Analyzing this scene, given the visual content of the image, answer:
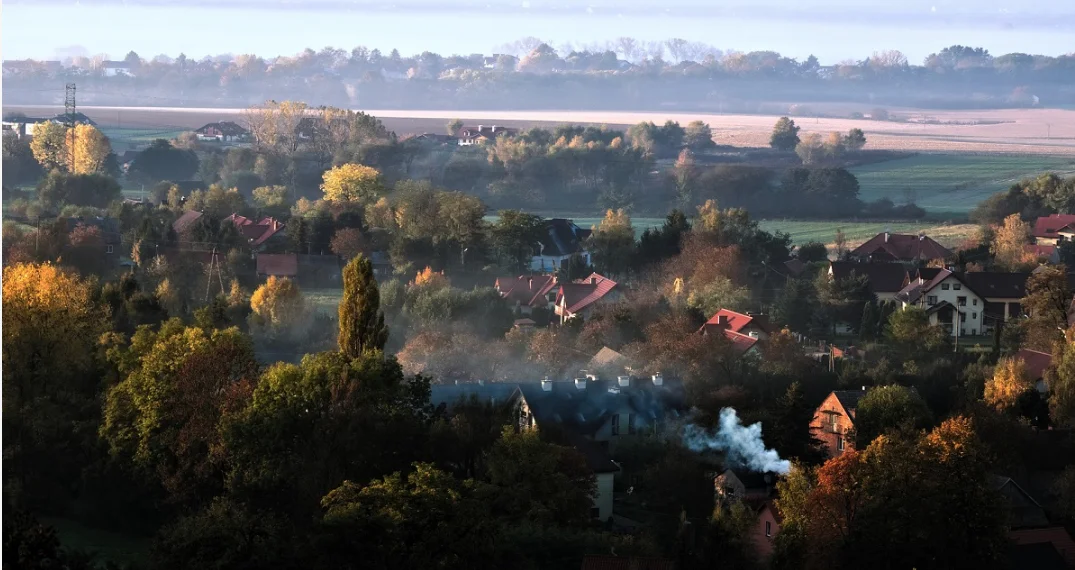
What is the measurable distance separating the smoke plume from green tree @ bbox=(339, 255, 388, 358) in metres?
3.46

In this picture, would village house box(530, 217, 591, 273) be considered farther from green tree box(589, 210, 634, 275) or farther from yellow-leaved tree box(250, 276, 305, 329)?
yellow-leaved tree box(250, 276, 305, 329)

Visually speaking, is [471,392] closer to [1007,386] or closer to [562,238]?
[1007,386]

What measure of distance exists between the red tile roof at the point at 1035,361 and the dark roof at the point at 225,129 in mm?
43885

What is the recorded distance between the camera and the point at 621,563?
10828mm

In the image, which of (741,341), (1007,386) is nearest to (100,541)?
(1007,386)

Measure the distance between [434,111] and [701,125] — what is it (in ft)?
74.3

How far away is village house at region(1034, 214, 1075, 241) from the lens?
3438cm

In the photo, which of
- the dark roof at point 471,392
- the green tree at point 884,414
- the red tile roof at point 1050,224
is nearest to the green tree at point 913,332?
the green tree at point 884,414

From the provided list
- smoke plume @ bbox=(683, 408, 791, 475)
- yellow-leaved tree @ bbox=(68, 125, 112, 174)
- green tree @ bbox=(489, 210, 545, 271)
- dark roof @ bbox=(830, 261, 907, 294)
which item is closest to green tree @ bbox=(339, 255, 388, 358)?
smoke plume @ bbox=(683, 408, 791, 475)

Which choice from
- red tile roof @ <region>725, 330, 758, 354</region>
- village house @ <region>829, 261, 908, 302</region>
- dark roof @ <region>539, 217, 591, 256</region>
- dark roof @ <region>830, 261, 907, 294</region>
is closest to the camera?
red tile roof @ <region>725, 330, 758, 354</region>

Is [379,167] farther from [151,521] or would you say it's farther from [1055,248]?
[151,521]

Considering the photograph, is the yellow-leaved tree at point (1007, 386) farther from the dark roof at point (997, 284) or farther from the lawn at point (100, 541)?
the lawn at point (100, 541)

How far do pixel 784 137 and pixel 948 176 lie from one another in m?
8.97

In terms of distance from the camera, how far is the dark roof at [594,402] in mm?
16375
